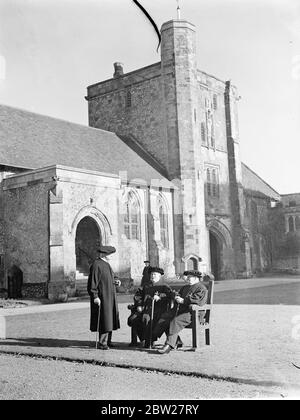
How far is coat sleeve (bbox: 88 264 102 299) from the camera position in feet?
27.5

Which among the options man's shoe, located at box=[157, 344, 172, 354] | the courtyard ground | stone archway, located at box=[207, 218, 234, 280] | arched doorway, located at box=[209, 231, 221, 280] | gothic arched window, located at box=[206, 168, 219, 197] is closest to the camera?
the courtyard ground

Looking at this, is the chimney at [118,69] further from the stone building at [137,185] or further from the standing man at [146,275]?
the standing man at [146,275]

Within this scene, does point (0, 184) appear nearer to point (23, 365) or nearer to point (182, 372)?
point (23, 365)

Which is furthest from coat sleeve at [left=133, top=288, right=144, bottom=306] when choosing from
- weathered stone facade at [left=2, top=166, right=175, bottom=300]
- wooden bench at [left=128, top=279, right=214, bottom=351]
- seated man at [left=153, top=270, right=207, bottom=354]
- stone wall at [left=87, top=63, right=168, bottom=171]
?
stone wall at [left=87, top=63, right=168, bottom=171]

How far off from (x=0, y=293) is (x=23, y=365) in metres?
15.8

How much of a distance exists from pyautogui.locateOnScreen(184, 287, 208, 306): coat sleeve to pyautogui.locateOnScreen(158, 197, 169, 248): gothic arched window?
2075cm

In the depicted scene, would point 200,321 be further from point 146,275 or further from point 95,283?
point 146,275

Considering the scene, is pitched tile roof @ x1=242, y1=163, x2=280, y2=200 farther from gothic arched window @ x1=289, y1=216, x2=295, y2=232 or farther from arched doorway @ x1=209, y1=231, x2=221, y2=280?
arched doorway @ x1=209, y1=231, x2=221, y2=280

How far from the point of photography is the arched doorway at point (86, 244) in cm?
2464

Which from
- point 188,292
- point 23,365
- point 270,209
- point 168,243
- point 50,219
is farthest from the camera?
point 270,209

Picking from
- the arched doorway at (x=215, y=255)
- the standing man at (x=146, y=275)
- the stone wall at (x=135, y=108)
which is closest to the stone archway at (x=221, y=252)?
the arched doorway at (x=215, y=255)

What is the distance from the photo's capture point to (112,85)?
1367 inches

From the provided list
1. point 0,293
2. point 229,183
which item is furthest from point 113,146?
point 0,293

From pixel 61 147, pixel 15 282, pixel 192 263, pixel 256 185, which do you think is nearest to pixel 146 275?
pixel 15 282
